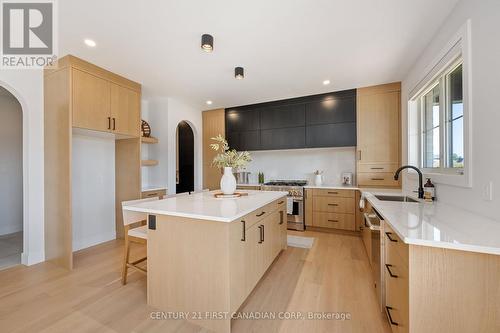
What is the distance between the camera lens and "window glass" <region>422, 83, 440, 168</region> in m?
2.23

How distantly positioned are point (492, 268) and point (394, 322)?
27.2 inches

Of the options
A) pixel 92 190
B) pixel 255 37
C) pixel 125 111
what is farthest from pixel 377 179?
pixel 92 190

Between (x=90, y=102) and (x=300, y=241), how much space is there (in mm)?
3520

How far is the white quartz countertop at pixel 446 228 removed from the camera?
88 centimetres

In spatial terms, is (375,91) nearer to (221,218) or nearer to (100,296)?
(221,218)

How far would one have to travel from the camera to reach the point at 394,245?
51.2 inches

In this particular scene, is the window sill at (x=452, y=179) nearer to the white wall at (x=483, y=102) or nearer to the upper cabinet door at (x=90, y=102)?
the white wall at (x=483, y=102)

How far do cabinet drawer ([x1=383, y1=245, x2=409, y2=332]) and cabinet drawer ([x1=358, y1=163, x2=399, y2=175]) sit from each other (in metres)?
2.25

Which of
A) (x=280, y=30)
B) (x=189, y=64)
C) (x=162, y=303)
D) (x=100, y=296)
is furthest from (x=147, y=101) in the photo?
(x=162, y=303)

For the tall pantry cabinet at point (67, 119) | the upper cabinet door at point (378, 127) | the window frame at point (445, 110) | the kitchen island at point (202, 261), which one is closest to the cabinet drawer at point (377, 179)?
the upper cabinet door at point (378, 127)

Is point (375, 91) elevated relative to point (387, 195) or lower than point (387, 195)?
elevated

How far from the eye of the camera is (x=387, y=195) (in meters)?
2.58

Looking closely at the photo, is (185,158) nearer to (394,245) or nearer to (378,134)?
(378,134)

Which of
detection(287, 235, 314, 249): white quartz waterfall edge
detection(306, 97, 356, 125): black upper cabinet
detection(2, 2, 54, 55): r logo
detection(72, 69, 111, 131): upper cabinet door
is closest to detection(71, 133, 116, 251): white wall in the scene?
detection(72, 69, 111, 131): upper cabinet door
